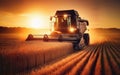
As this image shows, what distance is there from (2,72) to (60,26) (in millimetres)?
19907

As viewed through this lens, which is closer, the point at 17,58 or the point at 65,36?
the point at 17,58

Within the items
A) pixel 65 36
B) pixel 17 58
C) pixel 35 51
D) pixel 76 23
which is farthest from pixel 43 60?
pixel 76 23

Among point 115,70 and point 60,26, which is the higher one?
point 60,26

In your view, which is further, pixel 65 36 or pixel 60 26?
pixel 60 26

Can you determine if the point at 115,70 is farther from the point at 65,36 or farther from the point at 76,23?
the point at 76,23

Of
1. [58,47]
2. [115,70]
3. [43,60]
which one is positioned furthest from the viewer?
[58,47]

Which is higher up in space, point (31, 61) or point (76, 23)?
A: point (76, 23)

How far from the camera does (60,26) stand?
30.6m

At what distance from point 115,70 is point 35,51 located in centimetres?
472

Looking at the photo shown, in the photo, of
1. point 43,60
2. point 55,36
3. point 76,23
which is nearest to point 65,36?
point 55,36

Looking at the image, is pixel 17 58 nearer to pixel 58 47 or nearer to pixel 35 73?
pixel 35 73

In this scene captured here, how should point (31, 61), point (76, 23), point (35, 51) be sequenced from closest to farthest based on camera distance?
point (31, 61) < point (35, 51) < point (76, 23)

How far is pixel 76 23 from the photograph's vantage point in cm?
2995

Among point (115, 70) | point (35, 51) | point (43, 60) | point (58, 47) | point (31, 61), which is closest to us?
point (115, 70)
